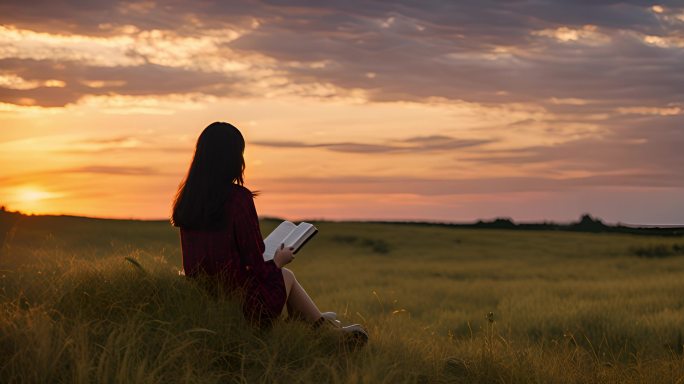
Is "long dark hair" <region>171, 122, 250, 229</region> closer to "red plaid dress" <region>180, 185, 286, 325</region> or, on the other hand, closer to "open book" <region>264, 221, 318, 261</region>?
"red plaid dress" <region>180, 185, 286, 325</region>

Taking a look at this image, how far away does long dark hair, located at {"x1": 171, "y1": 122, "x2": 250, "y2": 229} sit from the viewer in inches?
258

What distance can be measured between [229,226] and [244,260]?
336 mm

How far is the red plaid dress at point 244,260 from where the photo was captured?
6531mm

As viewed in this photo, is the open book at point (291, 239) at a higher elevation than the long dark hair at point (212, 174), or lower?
lower

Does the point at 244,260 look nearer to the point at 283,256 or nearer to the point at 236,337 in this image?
the point at 283,256

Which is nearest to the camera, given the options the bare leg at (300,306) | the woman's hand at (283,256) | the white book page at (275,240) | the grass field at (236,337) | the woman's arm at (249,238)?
the grass field at (236,337)

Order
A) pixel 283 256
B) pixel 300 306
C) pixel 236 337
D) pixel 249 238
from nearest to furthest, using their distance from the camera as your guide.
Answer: pixel 236 337
pixel 249 238
pixel 283 256
pixel 300 306

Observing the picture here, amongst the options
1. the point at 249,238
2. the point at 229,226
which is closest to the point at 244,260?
the point at 249,238

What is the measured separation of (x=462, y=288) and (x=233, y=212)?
1123cm

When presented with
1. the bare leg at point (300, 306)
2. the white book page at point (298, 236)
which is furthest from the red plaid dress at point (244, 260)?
the bare leg at point (300, 306)

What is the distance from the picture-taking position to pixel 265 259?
267 inches

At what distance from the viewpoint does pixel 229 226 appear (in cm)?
655

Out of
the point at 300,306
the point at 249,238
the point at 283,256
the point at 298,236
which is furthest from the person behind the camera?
the point at 300,306

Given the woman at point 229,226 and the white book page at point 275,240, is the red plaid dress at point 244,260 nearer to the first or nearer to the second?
the woman at point 229,226
